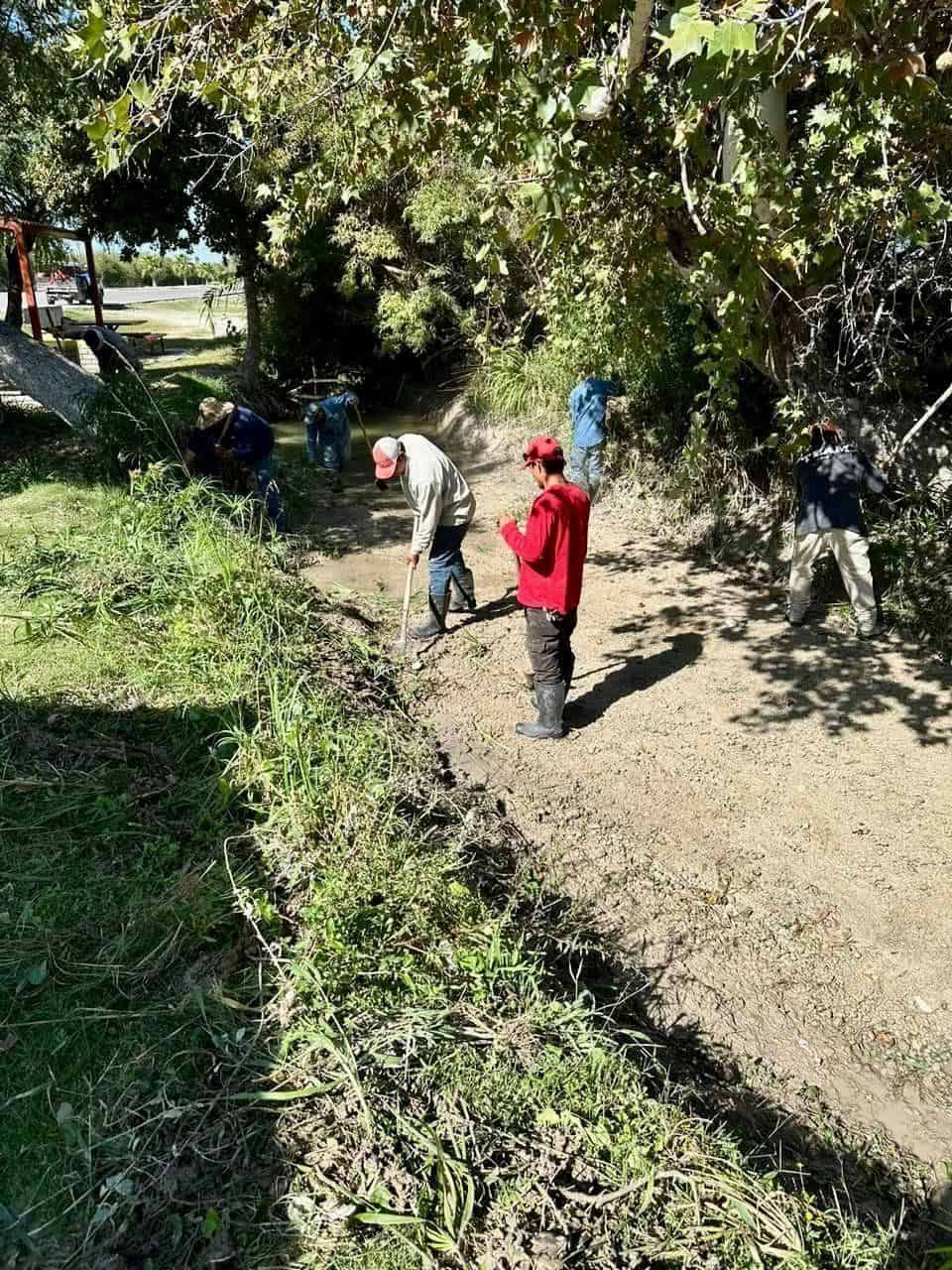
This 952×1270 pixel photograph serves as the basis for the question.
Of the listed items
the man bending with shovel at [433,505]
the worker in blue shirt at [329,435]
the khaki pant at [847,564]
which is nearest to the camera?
the man bending with shovel at [433,505]

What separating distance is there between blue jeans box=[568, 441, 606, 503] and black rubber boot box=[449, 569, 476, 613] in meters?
2.53

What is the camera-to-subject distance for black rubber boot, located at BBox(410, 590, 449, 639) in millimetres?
6648

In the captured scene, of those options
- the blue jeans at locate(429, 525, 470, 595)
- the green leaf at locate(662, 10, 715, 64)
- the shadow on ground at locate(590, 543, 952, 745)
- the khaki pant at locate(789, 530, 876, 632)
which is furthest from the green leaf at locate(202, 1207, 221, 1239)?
the khaki pant at locate(789, 530, 876, 632)

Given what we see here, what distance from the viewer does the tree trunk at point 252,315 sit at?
573 inches

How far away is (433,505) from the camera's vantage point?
20.3ft

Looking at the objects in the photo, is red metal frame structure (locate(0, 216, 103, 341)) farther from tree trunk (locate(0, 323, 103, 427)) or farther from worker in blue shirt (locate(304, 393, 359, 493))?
worker in blue shirt (locate(304, 393, 359, 493))

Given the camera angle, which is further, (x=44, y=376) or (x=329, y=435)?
(x=329, y=435)

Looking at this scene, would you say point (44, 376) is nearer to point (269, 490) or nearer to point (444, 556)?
point (269, 490)

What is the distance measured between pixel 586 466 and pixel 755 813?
5.36m

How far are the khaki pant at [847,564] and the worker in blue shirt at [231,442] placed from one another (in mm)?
4375

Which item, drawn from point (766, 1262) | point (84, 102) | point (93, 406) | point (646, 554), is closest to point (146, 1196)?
point (766, 1262)

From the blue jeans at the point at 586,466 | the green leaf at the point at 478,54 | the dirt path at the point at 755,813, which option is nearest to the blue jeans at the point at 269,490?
the dirt path at the point at 755,813

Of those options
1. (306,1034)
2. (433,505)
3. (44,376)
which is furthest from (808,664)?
(44,376)

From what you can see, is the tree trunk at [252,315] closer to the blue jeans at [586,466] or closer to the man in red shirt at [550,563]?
the blue jeans at [586,466]
